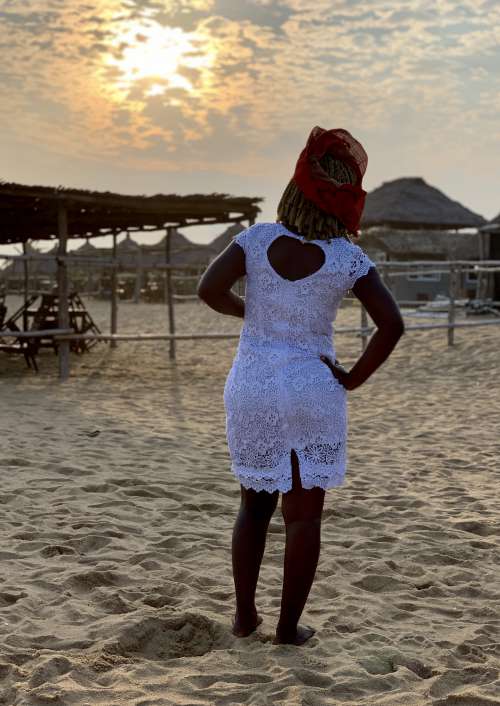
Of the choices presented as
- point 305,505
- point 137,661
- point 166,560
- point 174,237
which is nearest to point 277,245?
point 305,505

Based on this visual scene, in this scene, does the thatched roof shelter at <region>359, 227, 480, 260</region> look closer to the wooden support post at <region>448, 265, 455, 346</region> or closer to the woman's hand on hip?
the wooden support post at <region>448, 265, 455, 346</region>

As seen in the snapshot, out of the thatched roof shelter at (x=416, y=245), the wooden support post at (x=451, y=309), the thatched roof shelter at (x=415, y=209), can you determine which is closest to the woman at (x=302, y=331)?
the wooden support post at (x=451, y=309)

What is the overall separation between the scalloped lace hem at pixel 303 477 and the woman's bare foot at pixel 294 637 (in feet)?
1.83

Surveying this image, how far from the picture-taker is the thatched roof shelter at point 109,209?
31.1 feet

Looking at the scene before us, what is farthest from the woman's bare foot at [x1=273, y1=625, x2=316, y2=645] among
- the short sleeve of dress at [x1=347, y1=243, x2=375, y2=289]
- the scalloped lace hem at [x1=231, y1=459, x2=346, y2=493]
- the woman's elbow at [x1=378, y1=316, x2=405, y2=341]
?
the short sleeve of dress at [x1=347, y1=243, x2=375, y2=289]

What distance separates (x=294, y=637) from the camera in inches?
103

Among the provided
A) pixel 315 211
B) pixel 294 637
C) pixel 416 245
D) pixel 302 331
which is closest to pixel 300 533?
pixel 294 637

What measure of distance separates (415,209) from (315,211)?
2938 cm

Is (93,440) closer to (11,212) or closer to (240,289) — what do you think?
(11,212)

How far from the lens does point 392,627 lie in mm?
2818

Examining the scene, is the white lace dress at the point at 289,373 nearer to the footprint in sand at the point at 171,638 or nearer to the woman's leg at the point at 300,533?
the woman's leg at the point at 300,533

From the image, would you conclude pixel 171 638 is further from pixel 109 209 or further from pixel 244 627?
pixel 109 209

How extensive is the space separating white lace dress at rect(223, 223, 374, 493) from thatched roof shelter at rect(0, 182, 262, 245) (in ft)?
24.2

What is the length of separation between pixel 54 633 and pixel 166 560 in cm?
82
